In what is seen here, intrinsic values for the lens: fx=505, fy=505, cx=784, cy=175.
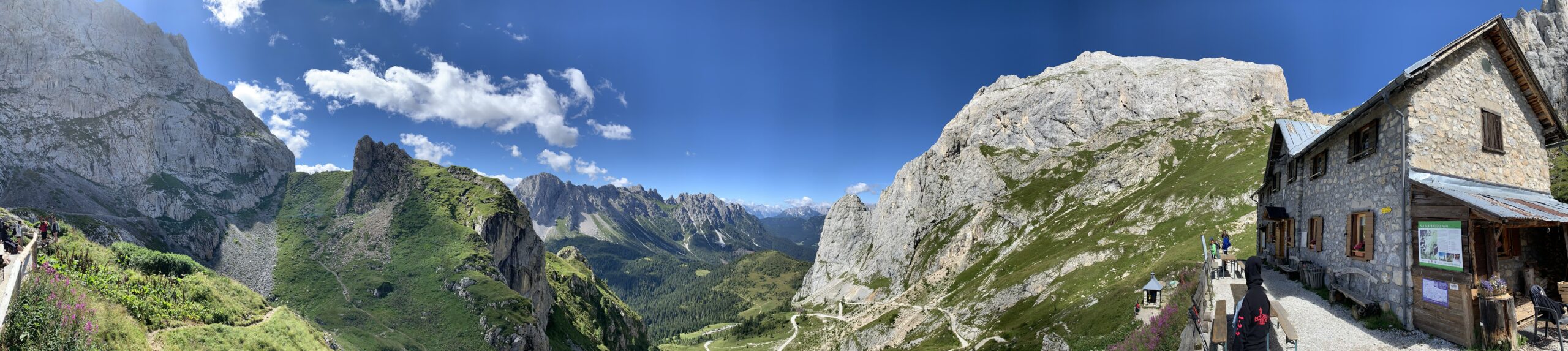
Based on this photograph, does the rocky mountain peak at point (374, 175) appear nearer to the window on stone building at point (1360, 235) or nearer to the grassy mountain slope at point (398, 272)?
the grassy mountain slope at point (398, 272)

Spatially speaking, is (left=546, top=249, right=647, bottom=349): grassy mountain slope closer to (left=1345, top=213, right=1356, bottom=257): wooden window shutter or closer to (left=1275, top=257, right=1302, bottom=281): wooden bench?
Answer: (left=1275, top=257, right=1302, bottom=281): wooden bench

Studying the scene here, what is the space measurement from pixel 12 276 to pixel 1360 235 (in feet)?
152

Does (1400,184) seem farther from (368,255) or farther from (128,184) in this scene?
(128,184)

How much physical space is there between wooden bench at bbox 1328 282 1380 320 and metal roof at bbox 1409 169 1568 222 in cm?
476

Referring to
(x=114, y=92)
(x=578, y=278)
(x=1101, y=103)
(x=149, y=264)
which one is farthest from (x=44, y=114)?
(x=1101, y=103)

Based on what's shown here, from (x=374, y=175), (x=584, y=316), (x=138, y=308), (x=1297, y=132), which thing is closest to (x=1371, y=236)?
(x=1297, y=132)

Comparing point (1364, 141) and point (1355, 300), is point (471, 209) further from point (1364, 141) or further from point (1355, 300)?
point (1364, 141)

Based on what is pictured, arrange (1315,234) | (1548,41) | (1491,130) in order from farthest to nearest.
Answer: (1548,41), (1315,234), (1491,130)

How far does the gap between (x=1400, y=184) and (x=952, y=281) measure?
12194 cm

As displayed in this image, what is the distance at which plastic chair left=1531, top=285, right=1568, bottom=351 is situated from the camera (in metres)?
13.5

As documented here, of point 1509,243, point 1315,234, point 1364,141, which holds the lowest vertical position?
point 1509,243

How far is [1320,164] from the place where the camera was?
2497cm

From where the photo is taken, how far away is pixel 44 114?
138375 mm

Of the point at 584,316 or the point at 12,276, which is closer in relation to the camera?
the point at 12,276
